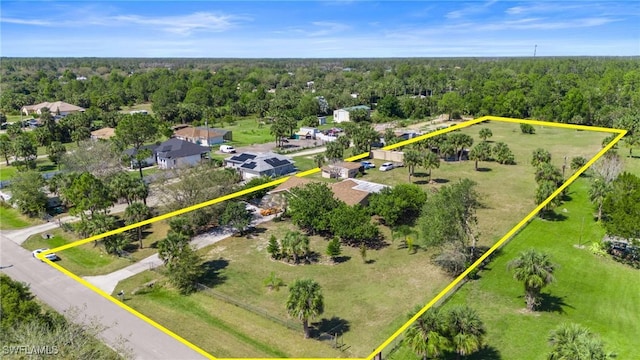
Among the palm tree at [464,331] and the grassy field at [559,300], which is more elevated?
the palm tree at [464,331]

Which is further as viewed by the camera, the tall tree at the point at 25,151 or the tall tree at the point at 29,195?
the tall tree at the point at 25,151

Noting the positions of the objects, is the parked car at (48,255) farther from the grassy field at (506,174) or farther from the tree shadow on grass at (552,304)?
the tree shadow on grass at (552,304)

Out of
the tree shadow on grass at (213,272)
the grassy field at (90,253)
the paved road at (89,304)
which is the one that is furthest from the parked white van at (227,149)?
the tree shadow on grass at (213,272)

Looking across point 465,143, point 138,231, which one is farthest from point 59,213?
point 465,143

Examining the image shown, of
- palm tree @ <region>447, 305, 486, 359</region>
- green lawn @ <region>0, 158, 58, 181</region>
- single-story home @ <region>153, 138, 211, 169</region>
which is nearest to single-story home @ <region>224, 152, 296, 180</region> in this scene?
single-story home @ <region>153, 138, 211, 169</region>

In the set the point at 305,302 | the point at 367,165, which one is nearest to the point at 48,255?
the point at 305,302

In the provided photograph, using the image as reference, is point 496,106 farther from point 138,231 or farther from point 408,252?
point 138,231
